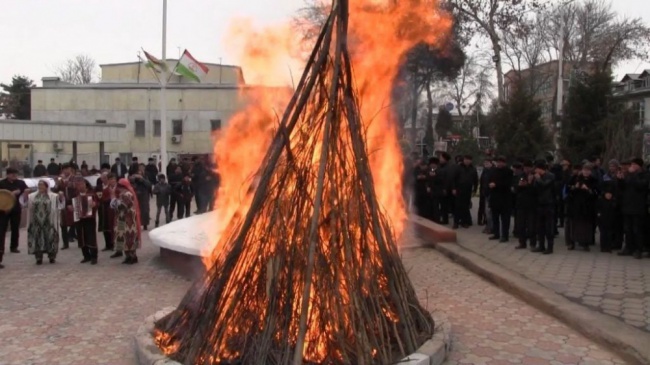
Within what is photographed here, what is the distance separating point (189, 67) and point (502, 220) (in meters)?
14.2

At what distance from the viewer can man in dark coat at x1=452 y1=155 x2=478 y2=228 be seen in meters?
13.3

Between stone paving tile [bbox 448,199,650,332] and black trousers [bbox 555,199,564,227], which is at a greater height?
black trousers [bbox 555,199,564,227]

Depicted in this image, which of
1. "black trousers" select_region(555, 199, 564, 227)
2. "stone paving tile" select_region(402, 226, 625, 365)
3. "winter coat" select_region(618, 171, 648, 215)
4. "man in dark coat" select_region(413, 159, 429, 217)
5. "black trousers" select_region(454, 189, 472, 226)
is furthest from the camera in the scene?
"man in dark coat" select_region(413, 159, 429, 217)

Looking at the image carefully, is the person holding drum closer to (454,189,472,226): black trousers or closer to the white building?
(454,189,472,226): black trousers

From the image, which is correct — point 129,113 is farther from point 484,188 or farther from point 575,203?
point 575,203

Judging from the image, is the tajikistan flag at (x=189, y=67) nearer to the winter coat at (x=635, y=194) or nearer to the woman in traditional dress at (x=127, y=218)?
the woman in traditional dress at (x=127, y=218)

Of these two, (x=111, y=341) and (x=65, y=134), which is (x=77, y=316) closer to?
(x=111, y=341)

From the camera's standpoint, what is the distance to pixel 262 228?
4.66 metres

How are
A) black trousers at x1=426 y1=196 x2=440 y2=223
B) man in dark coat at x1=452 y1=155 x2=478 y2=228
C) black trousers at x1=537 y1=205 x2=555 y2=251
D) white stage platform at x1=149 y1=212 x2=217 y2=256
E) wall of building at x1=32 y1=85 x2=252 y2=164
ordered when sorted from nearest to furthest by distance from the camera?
white stage platform at x1=149 y1=212 x2=217 y2=256 → black trousers at x1=537 y1=205 x2=555 y2=251 → man in dark coat at x1=452 y1=155 x2=478 y2=228 → black trousers at x1=426 y1=196 x2=440 y2=223 → wall of building at x1=32 y1=85 x2=252 y2=164

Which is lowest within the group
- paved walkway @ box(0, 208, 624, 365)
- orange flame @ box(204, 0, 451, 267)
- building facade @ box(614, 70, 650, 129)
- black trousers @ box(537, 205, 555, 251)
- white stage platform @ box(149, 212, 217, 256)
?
paved walkway @ box(0, 208, 624, 365)

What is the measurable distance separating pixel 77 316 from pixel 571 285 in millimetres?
6405

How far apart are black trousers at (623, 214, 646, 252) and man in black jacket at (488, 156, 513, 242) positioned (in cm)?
227

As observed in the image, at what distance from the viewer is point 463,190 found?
43.8 ft

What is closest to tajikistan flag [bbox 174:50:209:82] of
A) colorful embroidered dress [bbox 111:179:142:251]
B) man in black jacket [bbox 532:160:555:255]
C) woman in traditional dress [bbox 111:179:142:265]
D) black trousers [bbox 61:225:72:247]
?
black trousers [bbox 61:225:72:247]
